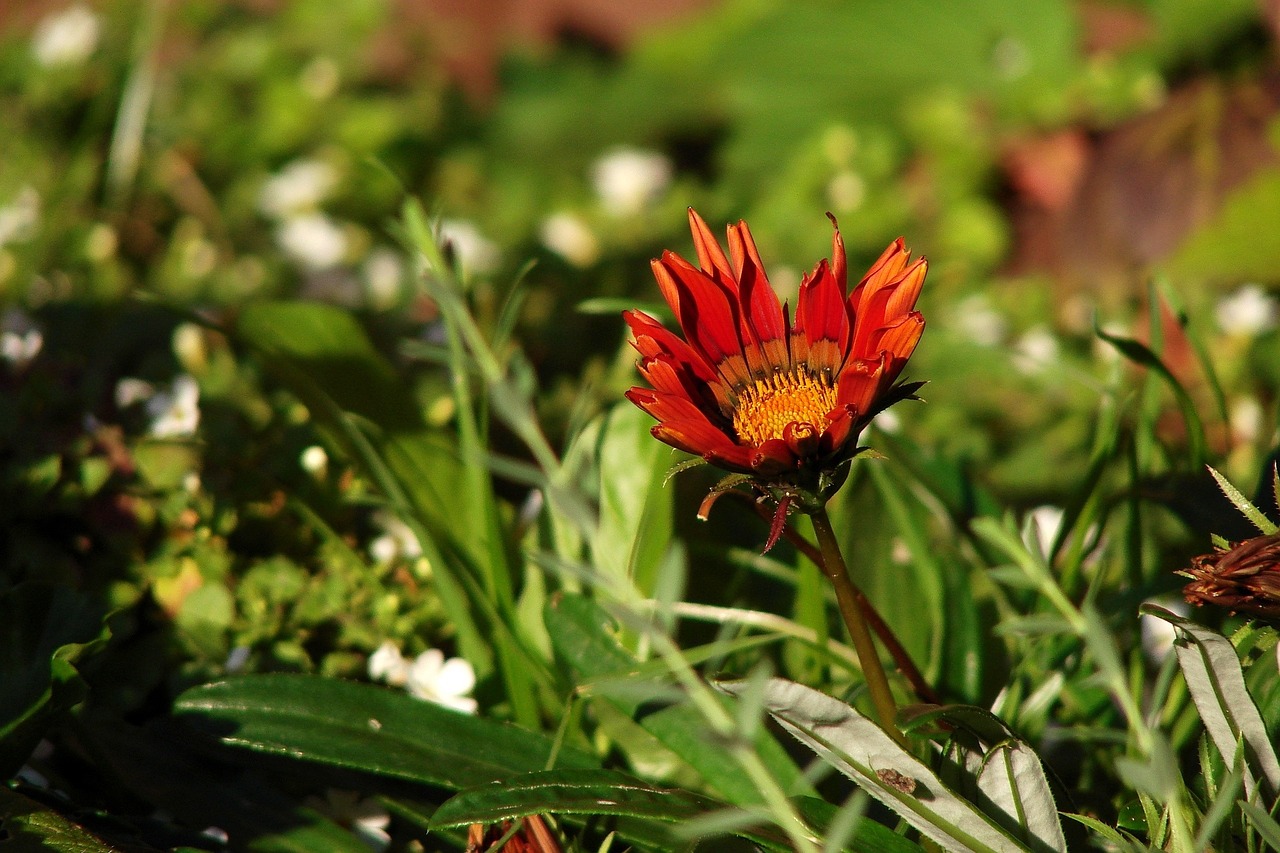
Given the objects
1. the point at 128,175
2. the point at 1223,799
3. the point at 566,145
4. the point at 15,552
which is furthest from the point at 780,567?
the point at 566,145

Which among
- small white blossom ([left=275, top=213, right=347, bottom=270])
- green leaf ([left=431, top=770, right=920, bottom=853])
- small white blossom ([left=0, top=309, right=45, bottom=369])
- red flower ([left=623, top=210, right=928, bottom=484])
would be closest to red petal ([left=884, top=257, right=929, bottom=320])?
red flower ([left=623, top=210, right=928, bottom=484])

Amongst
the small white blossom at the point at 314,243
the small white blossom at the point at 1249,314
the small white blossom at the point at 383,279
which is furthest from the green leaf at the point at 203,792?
the small white blossom at the point at 1249,314

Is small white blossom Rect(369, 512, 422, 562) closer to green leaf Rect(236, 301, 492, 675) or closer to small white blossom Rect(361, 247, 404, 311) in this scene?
green leaf Rect(236, 301, 492, 675)

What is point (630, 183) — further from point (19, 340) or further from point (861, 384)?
point (861, 384)

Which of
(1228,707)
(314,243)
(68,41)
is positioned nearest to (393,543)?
(1228,707)

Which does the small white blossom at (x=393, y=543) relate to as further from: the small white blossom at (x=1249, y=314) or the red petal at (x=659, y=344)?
the small white blossom at (x=1249, y=314)

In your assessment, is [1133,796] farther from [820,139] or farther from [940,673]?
[820,139]
